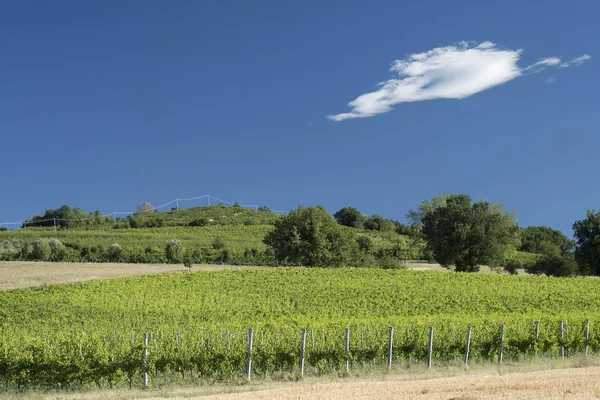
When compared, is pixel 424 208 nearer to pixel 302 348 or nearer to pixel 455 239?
pixel 455 239

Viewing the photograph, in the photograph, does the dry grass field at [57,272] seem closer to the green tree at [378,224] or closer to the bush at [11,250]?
the bush at [11,250]

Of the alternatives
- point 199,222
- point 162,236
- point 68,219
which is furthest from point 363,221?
point 68,219

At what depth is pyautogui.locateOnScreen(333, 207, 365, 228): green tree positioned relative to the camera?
152 m

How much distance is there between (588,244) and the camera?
220ft

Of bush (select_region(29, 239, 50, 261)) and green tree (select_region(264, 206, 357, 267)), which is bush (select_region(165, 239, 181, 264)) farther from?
green tree (select_region(264, 206, 357, 267))

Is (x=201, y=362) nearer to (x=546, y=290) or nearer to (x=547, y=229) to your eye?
(x=546, y=290)

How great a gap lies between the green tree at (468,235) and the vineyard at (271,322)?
10.8m

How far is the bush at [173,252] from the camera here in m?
78.8

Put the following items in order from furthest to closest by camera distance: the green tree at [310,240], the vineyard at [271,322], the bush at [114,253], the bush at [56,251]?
the bush at [114,253]
the bush at [56,251]
the green tree at [310,240]
the vineyard at [271,322]

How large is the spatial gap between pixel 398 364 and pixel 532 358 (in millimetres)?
5989

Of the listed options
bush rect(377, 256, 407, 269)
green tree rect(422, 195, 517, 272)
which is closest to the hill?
bush rect(377, 256, 407, 269)

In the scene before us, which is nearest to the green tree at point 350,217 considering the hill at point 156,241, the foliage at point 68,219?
the hill at point 156,241

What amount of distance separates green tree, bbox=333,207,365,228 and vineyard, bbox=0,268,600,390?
328ft

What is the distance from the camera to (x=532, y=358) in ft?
73.3
